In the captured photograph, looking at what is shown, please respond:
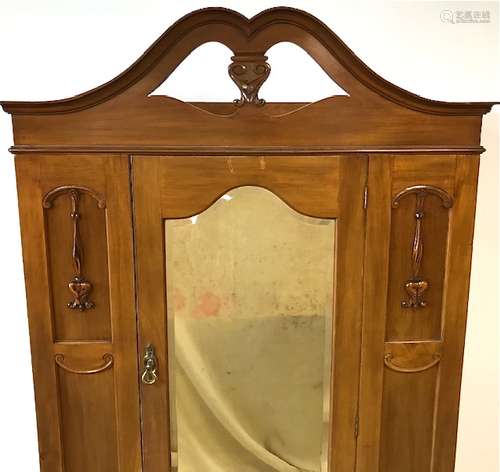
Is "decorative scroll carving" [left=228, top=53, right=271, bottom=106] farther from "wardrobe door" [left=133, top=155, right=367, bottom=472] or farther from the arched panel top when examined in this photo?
"wardrobe door" [left=133, top=155, right=367, bottom=472]

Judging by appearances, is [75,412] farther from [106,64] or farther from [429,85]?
[429,85]

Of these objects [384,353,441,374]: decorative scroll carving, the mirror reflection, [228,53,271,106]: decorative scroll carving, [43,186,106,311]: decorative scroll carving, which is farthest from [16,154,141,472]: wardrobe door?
[384,353,441,374]: decorative scroll carving

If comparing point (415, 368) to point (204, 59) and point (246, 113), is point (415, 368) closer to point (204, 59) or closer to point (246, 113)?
point (246, 113)

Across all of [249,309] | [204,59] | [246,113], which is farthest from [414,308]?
[204,59]

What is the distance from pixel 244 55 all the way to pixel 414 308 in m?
0.72

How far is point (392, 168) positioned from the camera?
1165mm

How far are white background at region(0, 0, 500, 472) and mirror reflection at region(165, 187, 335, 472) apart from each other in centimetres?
58

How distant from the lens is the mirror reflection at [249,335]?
1196 mm

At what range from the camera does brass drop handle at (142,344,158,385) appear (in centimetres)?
122

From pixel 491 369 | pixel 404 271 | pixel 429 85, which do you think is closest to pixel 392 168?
pixel 404 271

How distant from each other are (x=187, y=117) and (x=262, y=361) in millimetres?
614

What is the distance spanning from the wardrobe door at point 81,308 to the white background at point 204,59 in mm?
532

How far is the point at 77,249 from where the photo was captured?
1167mm

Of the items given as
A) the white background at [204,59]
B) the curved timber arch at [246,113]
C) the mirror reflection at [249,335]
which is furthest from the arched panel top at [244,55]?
the white background at [204,59]
